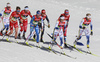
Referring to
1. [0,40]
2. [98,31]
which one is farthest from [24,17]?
[98,31]

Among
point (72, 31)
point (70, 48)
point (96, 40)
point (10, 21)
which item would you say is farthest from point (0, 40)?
point (72, 31)

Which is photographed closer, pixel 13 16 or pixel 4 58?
pixel 4 58

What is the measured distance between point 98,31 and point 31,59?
46.1 ft

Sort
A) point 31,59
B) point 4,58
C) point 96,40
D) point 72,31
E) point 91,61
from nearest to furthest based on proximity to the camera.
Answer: point 4,58 → point 31,59 → point 91,61 → point 96,40 → point 72,31

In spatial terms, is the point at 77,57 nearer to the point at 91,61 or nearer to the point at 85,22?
the point at 91,61

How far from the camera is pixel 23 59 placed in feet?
28.1

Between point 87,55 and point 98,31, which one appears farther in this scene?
point 98,31

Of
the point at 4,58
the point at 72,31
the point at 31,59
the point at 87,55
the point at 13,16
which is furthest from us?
the point at 72,31

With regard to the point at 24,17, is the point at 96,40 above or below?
below

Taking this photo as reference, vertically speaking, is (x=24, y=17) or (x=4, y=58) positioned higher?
(x=24, y=17)

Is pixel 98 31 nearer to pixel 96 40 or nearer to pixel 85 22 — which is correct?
pixel 96 40

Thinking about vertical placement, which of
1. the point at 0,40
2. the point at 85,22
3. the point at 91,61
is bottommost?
the point at 91,61

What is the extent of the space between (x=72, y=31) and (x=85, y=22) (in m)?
8.59

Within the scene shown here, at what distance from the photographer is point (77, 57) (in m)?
11.0
